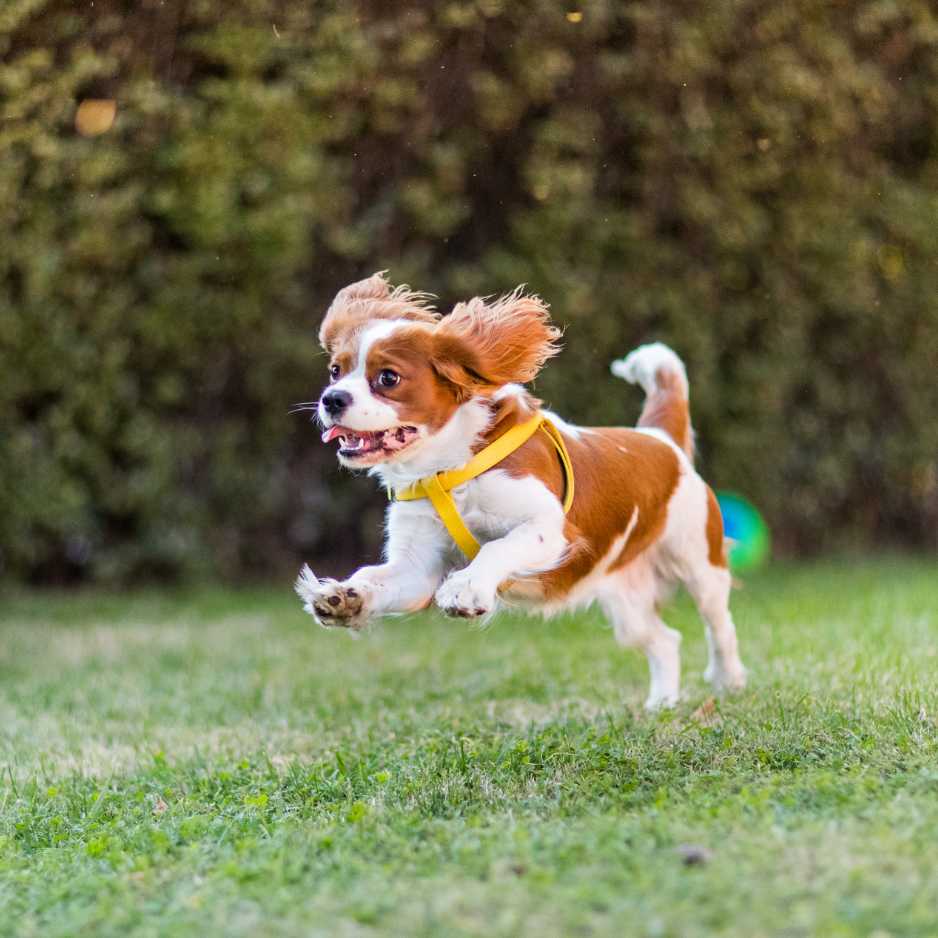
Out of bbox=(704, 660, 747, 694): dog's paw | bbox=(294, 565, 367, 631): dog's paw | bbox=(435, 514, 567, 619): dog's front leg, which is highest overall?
bbox=(435, 514, 567, 619): dog's front leg

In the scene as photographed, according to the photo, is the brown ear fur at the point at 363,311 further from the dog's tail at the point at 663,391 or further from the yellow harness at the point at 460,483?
the dog's tail at the point at 663,391

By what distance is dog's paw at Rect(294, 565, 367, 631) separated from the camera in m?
3.93

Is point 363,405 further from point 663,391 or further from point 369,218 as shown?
point 369,218

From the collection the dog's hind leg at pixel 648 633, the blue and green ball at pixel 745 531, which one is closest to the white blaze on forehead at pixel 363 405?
the dog's hind leg at pixel 648 633

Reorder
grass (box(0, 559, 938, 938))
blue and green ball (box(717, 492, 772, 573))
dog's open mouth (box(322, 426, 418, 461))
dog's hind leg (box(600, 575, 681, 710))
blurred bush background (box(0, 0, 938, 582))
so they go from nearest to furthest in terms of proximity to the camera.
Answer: grass (box(0, 559, 938, 938))
dog's open mouth (box(322, 426, 418, 461))
dog's hind leg (box(600, 575, 681, 710))
blurred bush background (box(0, 0, 938, 582))
blue and green ball (box(717, 492, 772, 573))

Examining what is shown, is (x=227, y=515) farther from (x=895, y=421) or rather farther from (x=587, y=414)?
(x=895, y=421)

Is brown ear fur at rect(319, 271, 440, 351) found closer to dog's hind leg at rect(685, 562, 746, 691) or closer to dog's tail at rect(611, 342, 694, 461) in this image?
dog's tail at rect(611, 342, 694, 461)

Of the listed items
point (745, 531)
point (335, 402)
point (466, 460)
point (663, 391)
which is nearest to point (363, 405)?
point (335, 402)

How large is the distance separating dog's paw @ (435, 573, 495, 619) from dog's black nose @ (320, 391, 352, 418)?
0.58 metres

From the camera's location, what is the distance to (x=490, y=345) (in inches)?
169

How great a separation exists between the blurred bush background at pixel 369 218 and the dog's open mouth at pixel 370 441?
4.58 metres

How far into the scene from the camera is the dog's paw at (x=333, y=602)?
393cm

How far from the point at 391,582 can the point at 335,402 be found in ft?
1.89

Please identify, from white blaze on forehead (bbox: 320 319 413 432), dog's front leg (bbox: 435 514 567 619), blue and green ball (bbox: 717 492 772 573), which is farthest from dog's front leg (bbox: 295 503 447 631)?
blue and green ball (bbox: 717 492 772 573)
